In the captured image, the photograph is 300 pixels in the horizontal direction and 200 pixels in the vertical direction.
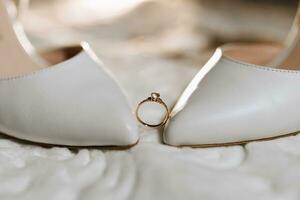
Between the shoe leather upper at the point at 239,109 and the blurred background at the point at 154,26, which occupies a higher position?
the shoe leather upper at the point at 239,109

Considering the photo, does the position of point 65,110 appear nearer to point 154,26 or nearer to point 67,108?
point 67,108

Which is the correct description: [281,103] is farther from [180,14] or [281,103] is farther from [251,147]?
[180,14]

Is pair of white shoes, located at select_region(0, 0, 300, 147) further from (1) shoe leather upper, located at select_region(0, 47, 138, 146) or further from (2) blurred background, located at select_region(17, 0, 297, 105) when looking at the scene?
(2) blurred background, located at select_region(17, 0, 297, 105)

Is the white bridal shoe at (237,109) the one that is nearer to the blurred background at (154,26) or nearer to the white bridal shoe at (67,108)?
the white bridal shoe at (67,108)

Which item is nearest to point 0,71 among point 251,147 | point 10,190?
point 10,190

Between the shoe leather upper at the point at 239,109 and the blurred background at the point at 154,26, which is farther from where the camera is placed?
the blurred background at the point at 154,26

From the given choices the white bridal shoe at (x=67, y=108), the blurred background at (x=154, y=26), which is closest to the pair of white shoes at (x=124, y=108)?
the white bridal shoe at (x=67, y=108)

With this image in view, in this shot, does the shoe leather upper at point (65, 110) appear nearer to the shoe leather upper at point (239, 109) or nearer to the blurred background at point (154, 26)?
the shoe leather upper at point (239, 109)

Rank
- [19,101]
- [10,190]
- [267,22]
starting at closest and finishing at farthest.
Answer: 1. [10,190]
2. [19,101]
3. [267,22]

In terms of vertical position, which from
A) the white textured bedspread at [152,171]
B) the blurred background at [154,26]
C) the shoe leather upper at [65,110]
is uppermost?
the shoe leather upper at [65,110]
